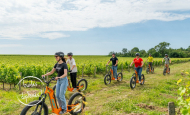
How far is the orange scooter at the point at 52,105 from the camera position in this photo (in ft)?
12.0

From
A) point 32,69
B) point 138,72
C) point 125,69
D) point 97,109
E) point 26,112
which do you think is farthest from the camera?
point 125,69

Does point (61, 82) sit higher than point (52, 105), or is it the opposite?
point (61, 82)

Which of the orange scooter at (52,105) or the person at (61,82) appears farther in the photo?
the person at (61,82)

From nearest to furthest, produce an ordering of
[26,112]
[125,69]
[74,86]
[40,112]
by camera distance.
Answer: [26,112] < [40,112] < [74,86] < [125,69]

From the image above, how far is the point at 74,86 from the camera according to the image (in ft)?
24.3

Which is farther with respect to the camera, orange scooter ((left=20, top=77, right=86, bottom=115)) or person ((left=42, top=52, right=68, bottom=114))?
person ((left=42, top=52, right=68, bottom=114))

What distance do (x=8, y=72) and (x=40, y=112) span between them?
7.20m

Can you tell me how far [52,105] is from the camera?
4258 millimetres

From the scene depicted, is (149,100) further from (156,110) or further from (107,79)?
(107,79)

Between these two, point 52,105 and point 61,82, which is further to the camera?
point 61,82

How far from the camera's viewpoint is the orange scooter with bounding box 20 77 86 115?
3.65 meters

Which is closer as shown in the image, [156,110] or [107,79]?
[156,110]

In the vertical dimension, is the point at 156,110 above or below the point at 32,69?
below

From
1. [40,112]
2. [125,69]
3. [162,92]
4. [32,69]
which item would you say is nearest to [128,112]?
[40,112]
